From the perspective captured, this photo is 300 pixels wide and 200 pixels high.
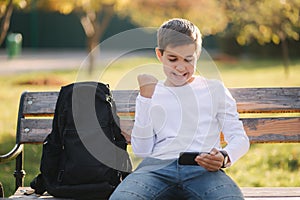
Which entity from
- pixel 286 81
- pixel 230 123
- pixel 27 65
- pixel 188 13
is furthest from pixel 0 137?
pixel 27 65

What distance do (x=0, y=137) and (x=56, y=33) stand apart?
824 inches

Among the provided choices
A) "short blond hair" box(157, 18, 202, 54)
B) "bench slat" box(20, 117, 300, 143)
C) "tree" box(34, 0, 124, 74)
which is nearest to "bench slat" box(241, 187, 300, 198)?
"bench slat" box(20, 117, 300, 143)

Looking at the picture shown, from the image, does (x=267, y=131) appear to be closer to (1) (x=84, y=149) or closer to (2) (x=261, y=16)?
(1) (x=84, y=149)

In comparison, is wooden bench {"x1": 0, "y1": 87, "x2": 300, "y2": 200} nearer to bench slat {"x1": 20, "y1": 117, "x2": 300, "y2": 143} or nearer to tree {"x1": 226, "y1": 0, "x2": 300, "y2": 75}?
bench slat {"x1": 20, "y1": 117, "x2": 300, "y2": 143}

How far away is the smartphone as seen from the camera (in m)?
3.15

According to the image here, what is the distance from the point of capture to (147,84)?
3318 millimetres

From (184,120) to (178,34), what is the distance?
0.46m

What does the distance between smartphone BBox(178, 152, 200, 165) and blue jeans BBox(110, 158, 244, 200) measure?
39 mm

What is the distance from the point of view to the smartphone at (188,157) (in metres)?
3.15

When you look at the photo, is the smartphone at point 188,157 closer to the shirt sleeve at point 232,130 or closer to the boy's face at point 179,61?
the shirt sleeve at point 232,130

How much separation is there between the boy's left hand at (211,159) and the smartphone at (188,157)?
47mm

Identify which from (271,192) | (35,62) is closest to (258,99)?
(271,192)

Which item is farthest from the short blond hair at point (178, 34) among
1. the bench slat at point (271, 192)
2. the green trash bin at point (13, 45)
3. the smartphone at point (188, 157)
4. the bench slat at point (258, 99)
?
the green trash bin at point (13, 45)

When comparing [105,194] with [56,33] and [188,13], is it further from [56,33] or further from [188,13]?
[56,33]
